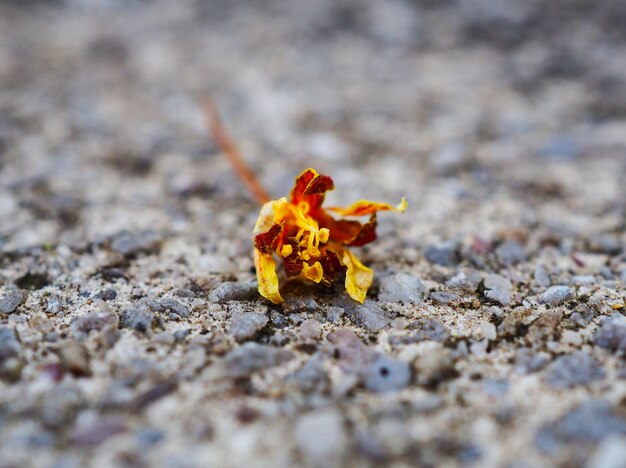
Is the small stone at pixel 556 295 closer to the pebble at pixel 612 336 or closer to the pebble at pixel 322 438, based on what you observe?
the pebble at pixel 612 336

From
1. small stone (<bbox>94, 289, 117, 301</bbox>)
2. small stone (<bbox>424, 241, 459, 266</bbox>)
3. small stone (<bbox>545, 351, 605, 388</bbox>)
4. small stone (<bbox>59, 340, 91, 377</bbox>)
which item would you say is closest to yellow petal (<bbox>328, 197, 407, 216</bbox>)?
small stone (<bbox>424, 241, 459, 266</bbox>)

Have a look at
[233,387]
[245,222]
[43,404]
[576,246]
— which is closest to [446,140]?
[576,246]

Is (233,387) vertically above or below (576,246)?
below

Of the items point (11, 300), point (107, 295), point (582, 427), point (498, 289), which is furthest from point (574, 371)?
point (11, 300)

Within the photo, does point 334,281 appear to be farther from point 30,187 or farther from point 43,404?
point 30,187

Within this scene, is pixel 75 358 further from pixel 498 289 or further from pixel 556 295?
pixel 556 295

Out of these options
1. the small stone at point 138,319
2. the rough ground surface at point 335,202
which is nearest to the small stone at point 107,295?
the rough ground surface at point 335,202
